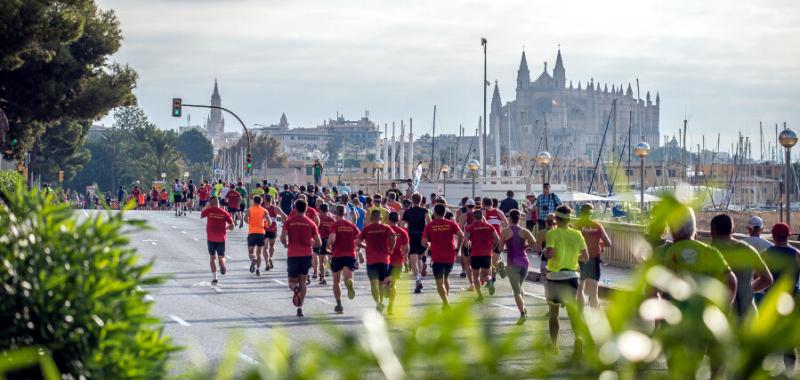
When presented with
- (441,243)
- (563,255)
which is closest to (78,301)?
(563,255)

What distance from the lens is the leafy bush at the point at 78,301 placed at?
5.89m

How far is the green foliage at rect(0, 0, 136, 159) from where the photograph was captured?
36.7 meters

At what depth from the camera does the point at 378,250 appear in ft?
62.2

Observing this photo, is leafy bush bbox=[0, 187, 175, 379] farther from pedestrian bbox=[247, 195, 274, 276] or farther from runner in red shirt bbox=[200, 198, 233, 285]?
pedestrian bbox=[247, 195, 274, 276]

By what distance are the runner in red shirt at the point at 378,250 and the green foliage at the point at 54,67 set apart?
20.2 metres

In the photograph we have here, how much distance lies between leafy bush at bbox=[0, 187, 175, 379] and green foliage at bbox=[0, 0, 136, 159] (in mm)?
31002

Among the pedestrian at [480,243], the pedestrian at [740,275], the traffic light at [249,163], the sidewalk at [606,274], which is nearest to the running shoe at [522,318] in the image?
the pedestrian at [740,275]

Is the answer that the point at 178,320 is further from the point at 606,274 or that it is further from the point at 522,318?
the point at 606,274

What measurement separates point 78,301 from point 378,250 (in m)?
13.1

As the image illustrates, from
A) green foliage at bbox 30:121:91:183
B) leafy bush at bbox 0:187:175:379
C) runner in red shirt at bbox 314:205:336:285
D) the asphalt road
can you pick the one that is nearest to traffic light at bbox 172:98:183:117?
green foliage at bbox 30:121:91:183

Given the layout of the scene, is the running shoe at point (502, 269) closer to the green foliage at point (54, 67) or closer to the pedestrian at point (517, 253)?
the pedestrian at point (517, 253)

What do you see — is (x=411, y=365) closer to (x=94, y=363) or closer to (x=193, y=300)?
(x=94, y=363)

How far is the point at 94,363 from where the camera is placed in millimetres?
5820

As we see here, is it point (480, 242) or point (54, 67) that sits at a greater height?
point (54, 67)
